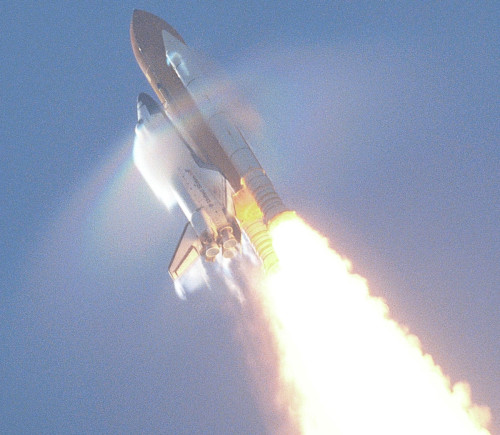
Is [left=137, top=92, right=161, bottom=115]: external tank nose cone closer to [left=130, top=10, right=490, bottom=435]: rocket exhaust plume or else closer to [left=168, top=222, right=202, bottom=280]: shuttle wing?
[left=130, top=10, right=490, bottom=435]: rocket exhaust plume

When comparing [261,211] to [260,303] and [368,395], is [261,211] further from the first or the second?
[368,395]

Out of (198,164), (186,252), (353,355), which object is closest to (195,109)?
(198,164)

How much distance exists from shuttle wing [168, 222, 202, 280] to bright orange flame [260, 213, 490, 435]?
3.91 m

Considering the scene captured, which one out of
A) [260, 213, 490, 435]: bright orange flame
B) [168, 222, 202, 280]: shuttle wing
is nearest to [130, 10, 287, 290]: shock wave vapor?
[168, 222, 202, 280]: shuttle wing

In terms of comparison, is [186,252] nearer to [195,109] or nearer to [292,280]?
[292,280]

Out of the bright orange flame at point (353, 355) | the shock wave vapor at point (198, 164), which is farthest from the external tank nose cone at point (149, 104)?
the bright orange flame at point (353, 355)

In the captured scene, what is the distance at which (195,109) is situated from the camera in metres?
33.6

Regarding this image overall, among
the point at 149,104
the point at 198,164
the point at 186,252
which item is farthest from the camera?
the point at 149,104

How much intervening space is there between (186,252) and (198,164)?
4.11m

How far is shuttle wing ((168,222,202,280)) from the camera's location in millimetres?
32781

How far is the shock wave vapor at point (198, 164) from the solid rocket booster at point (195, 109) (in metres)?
0.04

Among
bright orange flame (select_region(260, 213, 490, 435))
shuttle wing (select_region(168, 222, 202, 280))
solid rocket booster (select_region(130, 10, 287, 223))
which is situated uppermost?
solid rocket booster (select_region(130, 10, 287, 223))

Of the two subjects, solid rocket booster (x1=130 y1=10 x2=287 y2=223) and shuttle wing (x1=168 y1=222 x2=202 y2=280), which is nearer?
solid rocket booster (x1=130 y1=10 x2=287 y2=223)

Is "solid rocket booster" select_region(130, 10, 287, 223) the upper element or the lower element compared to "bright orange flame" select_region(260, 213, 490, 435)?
upper
